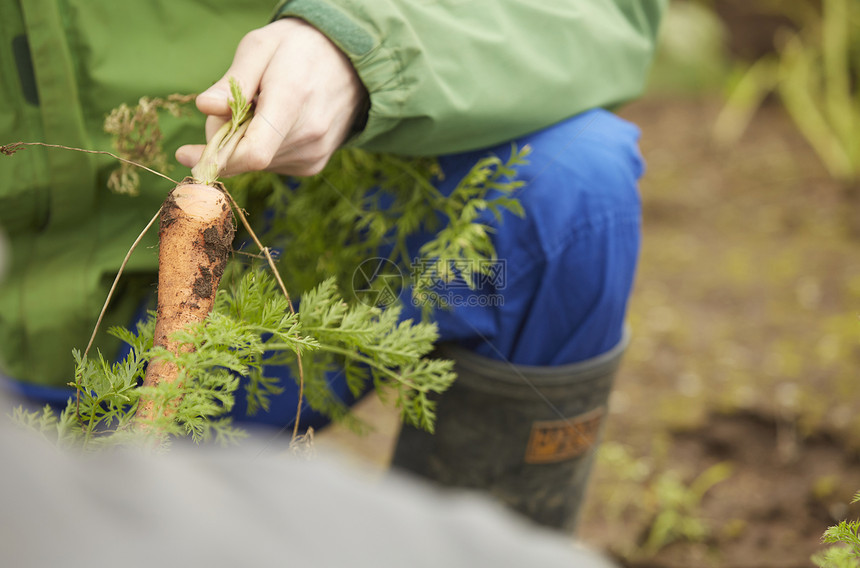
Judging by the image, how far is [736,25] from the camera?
12.7ft

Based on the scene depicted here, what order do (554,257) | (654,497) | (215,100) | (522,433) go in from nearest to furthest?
(215,100), (554,257), (522,433), (654,497)

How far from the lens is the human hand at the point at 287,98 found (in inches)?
32.7

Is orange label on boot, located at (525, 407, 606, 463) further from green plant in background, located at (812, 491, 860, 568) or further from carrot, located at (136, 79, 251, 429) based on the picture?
carrot, located at (136, 79, 251, 429)

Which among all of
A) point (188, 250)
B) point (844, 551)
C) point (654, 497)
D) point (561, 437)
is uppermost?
point (188, 250)

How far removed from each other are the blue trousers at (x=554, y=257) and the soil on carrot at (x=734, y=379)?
30cm

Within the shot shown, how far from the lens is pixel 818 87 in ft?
10.9

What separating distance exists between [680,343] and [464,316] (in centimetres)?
132

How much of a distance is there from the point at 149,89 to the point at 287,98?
0.98 feet

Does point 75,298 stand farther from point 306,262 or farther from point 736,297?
point 736,297

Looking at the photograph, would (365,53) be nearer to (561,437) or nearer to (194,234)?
(194,234)

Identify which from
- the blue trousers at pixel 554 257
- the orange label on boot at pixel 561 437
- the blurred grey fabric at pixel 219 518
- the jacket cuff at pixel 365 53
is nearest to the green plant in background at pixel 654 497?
the orange label on boot at pixel 561 437

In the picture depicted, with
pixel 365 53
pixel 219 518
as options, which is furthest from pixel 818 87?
pixel 219 518

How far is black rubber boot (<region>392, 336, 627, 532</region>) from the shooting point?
126 centimetres

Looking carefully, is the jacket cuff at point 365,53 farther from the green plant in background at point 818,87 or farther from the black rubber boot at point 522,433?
the green plant in background at point 818,87
